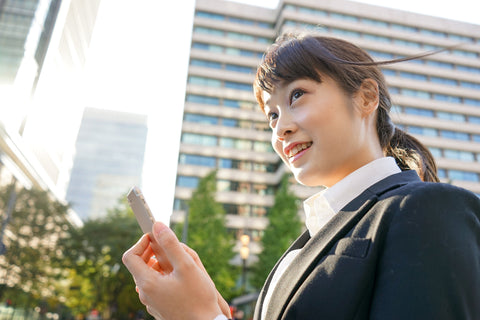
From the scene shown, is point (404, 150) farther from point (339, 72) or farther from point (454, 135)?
point (454, 135)

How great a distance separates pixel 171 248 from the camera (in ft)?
3.14

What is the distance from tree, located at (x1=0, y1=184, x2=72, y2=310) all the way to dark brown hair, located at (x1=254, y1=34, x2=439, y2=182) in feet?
55.2

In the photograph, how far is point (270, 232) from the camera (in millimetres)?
23125

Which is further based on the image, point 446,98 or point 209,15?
point 209,15

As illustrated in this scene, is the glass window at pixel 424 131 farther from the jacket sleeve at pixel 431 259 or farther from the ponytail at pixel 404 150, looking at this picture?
the jacket sleeve at pixel 431 259

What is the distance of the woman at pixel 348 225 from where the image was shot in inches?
28.3

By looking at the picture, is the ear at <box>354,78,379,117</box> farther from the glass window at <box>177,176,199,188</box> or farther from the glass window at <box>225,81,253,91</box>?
the glass window at <box>225,81,253,91</box>

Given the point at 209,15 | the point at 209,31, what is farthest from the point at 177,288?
the point at 209,15

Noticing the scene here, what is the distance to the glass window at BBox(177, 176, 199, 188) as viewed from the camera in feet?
108

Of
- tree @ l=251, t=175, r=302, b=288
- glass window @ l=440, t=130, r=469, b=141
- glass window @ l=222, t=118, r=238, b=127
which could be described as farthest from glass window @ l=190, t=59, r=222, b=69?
glass window @ l=440, t=130, r=469, b=141

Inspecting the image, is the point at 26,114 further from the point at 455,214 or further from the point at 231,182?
the point at 231,182

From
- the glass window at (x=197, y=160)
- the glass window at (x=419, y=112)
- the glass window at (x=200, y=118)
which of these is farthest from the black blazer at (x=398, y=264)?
the glass window at (x=419, y=112)

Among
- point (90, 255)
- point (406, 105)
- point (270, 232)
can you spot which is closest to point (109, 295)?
point (90, 255)

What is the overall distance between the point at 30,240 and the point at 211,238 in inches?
391
